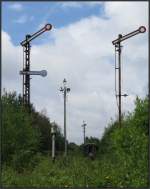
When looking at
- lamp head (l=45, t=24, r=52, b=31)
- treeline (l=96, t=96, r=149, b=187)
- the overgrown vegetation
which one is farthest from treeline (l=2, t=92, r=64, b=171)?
treeline (l=96, t=96, r=149, b=187)

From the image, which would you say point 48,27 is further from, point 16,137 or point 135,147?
point 135,147

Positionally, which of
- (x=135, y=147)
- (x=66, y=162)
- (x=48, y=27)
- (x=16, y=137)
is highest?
(x=48, y=27)

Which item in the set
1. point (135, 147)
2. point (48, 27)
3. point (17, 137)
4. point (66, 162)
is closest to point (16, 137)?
point (17, 137)

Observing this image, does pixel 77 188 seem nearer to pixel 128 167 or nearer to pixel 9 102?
pixel 128 167

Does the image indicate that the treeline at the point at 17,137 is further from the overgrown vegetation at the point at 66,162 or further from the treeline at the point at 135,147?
the treeline at the point at 135,147

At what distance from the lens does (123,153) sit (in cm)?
1930

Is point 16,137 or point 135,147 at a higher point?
point 16,137

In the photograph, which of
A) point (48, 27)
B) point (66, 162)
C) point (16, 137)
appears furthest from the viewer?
point (66, 162)

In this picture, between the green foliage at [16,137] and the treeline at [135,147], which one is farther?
the green foliage at [16,137]

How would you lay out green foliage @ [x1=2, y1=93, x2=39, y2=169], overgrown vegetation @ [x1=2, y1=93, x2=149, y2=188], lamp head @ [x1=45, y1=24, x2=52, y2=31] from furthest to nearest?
lamp head @ [x1=45, y1=24, x2=52, y2=31] < green foliage @ [x1=2, y1=93, x2=39, y2=169] < overgrown vegetation @ [x1=2, y1=93, x2=149, y2=188]

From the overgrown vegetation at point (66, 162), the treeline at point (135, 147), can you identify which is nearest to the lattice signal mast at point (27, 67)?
the overgrown vegetation at point (66, 162)

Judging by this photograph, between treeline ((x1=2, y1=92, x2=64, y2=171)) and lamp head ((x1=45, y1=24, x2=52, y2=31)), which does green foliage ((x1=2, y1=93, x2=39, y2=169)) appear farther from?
lamp head ((x1=45, y1=24, x2=52, y2=31))

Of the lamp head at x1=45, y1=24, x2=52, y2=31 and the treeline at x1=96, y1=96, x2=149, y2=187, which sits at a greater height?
the lamp head at x1=45, y1=24, x2=52, y2=31

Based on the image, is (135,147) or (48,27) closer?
(135,147)
